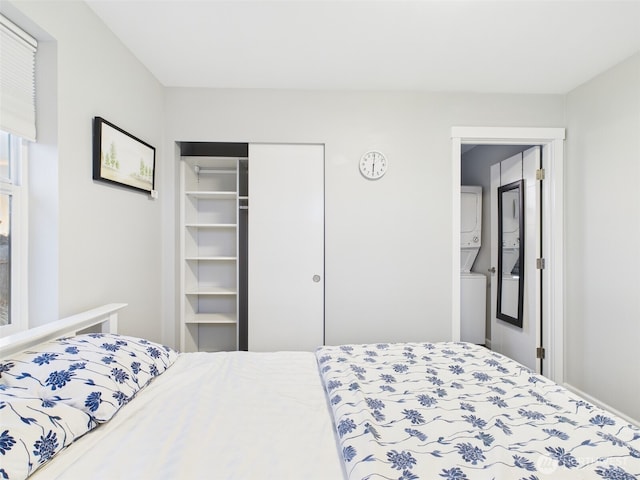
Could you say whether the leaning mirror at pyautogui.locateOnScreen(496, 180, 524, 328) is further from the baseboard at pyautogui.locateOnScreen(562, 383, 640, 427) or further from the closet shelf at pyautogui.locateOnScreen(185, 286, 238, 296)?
the closet shelf at pyautogui.locateOnScreen(185, 286, 238, 296)

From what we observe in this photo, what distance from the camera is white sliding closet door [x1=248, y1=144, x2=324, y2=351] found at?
292 cm

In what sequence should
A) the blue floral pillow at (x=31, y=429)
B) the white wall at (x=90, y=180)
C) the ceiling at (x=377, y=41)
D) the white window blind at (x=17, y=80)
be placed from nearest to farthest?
the blue floral pillow at (x=31, y=429), the white window blind at (x=17, y=80), the white wall at (x=90, y=180), the ceiling at (x=377, y=41)

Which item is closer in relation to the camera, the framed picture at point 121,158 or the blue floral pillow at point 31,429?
the blue floral pillow at point 31,429

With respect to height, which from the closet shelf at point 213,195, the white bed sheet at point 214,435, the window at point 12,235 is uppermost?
the closet shelf at point 213,195

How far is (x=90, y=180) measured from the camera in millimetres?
1884

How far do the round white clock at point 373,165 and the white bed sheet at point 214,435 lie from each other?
5.99 feet

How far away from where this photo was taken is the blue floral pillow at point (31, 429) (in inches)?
33.1

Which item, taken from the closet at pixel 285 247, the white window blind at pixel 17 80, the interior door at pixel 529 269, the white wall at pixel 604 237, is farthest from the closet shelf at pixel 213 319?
the white wall at pixel 604 237

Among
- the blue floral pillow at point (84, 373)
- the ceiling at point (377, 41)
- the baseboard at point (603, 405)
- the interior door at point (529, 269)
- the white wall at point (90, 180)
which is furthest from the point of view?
the interior door at point (529, 269)

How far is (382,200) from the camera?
2926 millimetres

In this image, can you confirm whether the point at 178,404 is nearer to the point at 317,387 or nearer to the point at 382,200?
the point at 317,387

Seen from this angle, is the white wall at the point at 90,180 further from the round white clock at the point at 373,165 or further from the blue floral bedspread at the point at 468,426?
the round white clock at the point at 373,165

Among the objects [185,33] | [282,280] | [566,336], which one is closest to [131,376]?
[282,280]

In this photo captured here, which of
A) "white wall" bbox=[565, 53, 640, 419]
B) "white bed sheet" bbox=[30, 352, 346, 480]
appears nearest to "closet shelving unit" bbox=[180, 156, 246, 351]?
"white bed sheet" bbox=[30, 352, 346, 480]
